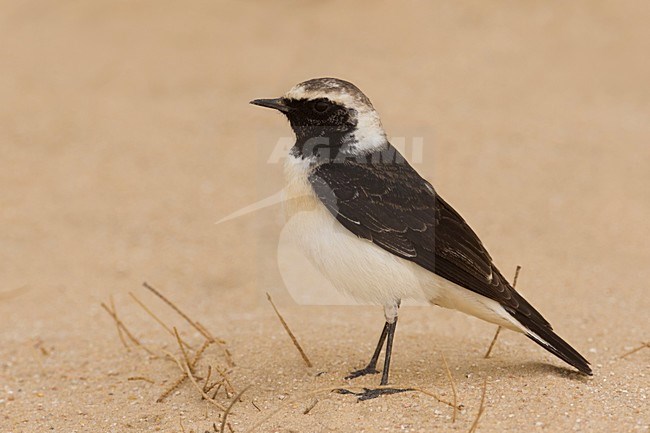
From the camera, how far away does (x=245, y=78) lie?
1075 centimetres

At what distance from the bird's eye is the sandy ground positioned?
148 cm

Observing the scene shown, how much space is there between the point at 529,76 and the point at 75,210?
5.50 meters

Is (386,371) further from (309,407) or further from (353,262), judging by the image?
(353,262)

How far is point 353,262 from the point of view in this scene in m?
4.51

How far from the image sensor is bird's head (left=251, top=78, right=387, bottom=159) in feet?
15.6

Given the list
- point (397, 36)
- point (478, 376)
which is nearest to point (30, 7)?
point (397, 36)

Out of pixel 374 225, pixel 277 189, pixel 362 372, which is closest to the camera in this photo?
pixel 374 225

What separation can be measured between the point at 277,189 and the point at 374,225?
271cm

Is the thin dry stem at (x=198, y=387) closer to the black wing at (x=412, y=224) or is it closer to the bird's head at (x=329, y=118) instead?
the black wing at (x=412, y=224)

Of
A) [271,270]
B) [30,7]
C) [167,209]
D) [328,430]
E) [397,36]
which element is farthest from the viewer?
[30,7]

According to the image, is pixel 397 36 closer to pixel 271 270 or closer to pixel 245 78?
pixel 245 78

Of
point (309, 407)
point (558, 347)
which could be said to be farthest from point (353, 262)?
point (558, 347)

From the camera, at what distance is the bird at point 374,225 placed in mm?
4539

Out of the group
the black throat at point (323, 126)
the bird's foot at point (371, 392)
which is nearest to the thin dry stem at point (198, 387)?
the bird's foot at point (371, 392)
